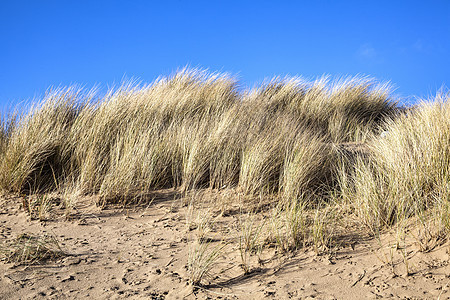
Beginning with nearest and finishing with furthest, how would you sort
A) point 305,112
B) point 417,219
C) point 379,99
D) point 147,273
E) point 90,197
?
point 147,273 → point 417,219 → point 90,197 → point 305,112 → point 379,99

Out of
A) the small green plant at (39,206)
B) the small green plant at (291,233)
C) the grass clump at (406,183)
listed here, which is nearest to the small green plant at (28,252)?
the small green plant at (39,206)

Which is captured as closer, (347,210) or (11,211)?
(347,210)

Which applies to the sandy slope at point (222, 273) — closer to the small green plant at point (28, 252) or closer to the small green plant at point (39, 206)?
the small green plant at point (28, 252)

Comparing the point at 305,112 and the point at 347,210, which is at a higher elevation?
the point at 305,112

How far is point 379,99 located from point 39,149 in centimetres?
706

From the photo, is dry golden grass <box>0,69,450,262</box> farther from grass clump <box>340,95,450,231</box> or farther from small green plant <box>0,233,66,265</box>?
small green plant <box>0,233,66,265</box>

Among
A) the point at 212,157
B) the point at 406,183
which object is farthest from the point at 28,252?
the point at 406,183

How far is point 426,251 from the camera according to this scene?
260cm

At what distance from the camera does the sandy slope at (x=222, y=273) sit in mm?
2270

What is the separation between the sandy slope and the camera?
7.45 feet

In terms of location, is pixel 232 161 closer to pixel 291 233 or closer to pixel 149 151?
pixel 149 151

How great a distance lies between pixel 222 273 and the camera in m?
2.50

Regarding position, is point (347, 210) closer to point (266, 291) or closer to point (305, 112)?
point (266, 291)

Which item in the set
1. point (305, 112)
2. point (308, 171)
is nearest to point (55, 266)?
point (308, 171)
